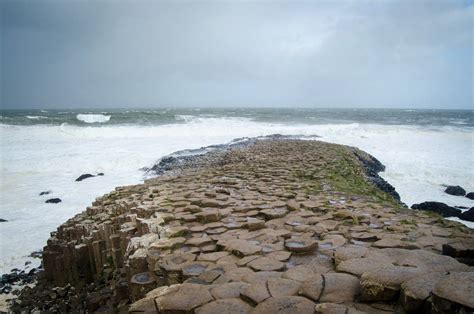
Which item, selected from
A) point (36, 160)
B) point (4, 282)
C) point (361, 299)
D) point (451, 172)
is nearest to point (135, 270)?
point (361, 299)

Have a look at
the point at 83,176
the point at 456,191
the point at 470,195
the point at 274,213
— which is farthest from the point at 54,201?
the point at 470,195

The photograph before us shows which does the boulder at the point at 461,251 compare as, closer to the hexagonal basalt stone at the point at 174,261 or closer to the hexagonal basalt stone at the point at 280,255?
the hexagonal basalt stone at the point at 280,255

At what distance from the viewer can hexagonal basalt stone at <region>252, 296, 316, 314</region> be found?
205 centimetres

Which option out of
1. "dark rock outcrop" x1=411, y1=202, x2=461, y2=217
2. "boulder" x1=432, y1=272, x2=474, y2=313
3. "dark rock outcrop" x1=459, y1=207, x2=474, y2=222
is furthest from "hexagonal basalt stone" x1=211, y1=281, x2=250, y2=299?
"dark rock outcrop" x1=459, y1=207, x2=474, y2=222

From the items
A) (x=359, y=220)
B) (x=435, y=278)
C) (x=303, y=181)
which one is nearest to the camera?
(x=435, y=278)

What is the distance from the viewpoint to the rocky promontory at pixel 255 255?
2121 mm

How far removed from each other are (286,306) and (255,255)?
3.02 feet

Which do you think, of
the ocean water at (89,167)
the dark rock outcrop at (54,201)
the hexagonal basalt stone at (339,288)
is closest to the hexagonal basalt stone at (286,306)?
the hexagonal basalt stone at (339,288)

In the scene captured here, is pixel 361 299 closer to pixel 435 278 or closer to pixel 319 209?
pixel 435 278

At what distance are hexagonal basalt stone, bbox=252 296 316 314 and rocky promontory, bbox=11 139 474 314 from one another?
12 millimetres

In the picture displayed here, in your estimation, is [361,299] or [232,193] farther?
[232,193]

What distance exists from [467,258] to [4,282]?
6.35m

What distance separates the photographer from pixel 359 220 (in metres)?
3.96

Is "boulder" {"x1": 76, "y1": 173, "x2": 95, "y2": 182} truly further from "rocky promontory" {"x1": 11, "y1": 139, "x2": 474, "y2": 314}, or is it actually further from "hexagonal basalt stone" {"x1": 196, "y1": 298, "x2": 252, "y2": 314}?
"hexagonal basalt stone" {"x1": 196, "y1": 298, "x2": 252, "y2": 314}
